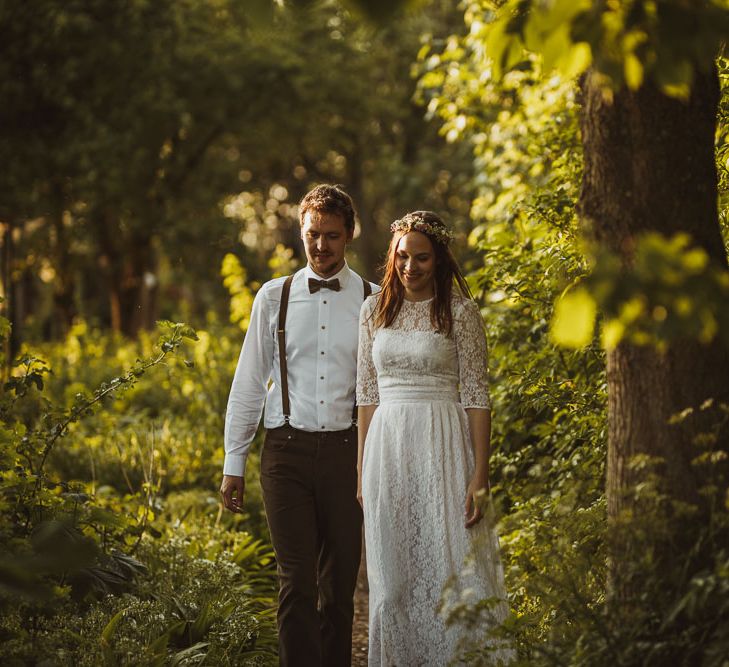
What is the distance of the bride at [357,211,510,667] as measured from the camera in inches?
159

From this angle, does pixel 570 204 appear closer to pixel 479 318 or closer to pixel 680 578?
pixel 479 318

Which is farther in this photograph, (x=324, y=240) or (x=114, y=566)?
(x=114, y=566)

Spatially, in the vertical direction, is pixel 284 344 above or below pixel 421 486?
above

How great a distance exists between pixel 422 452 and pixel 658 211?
4.73 feet

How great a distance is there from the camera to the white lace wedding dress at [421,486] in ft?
13.2

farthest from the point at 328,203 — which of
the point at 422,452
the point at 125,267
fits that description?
the point at 125,267

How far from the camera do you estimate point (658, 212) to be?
3143 millimetres

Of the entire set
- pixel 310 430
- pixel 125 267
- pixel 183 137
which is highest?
pixel 183 137

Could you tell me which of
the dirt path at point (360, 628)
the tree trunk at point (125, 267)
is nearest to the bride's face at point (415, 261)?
the dirt path at point (360, 628)

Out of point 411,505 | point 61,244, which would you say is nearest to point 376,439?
point 411,505

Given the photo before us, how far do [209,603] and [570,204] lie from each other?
2.65m

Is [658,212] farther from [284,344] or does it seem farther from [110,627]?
[110,627]

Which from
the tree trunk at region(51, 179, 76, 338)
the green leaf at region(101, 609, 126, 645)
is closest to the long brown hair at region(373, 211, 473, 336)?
the green leaf at region(101, 609, 126, 645)

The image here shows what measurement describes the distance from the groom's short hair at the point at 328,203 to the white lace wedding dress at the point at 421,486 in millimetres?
597
